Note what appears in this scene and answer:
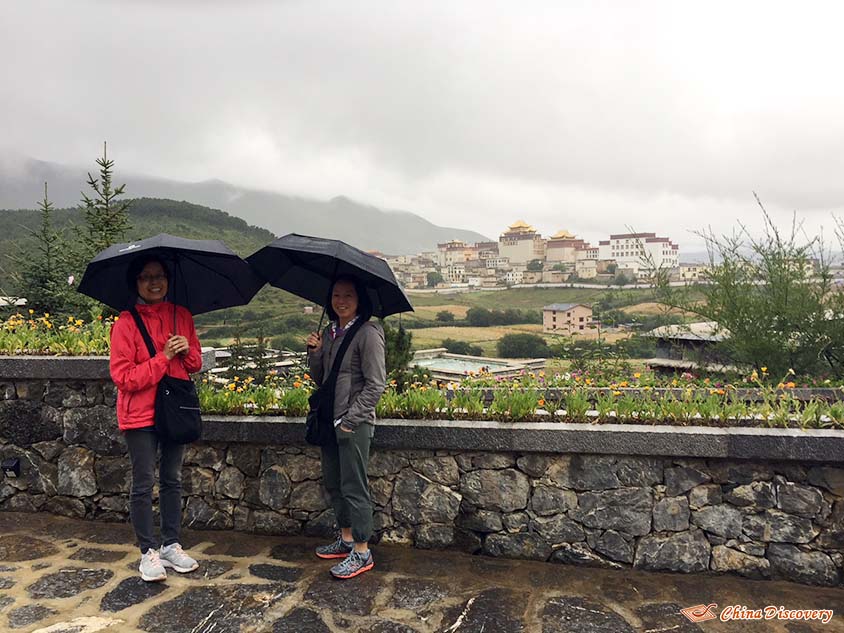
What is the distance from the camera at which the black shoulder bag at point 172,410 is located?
12.0 feet

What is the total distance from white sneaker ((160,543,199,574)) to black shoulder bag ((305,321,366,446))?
1.10m

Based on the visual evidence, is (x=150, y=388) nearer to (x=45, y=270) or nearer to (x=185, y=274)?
(x=185, y=274)

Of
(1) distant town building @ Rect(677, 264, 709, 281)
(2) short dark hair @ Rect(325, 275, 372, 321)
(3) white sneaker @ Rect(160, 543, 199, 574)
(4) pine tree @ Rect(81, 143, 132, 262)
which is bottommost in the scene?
(3) white sneaker @ Rect(160, 543, 199, 574)

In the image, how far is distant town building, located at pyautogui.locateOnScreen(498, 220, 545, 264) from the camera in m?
146

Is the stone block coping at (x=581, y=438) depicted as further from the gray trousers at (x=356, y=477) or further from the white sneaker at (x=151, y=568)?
the white sneaker at (x=151, y=568)

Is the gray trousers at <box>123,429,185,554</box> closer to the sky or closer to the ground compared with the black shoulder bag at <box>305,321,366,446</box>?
closer to the ground

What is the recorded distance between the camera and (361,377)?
3.73 meters

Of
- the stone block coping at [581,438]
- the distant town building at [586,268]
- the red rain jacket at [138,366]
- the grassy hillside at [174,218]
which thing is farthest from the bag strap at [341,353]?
the distant town building at [586,268]

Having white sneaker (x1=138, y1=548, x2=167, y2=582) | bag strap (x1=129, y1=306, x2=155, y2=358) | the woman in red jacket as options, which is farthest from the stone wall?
bag strap (x1=129, y1=306, x2=155, y2=358)

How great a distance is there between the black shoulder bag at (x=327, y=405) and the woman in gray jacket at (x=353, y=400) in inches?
1.3

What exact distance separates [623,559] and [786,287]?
23.0 feet

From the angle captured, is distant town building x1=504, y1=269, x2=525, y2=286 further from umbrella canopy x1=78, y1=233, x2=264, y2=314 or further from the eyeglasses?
the eyeglasses

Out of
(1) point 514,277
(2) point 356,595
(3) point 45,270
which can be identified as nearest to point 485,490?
(2) point 356,595

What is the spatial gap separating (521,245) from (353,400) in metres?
148
